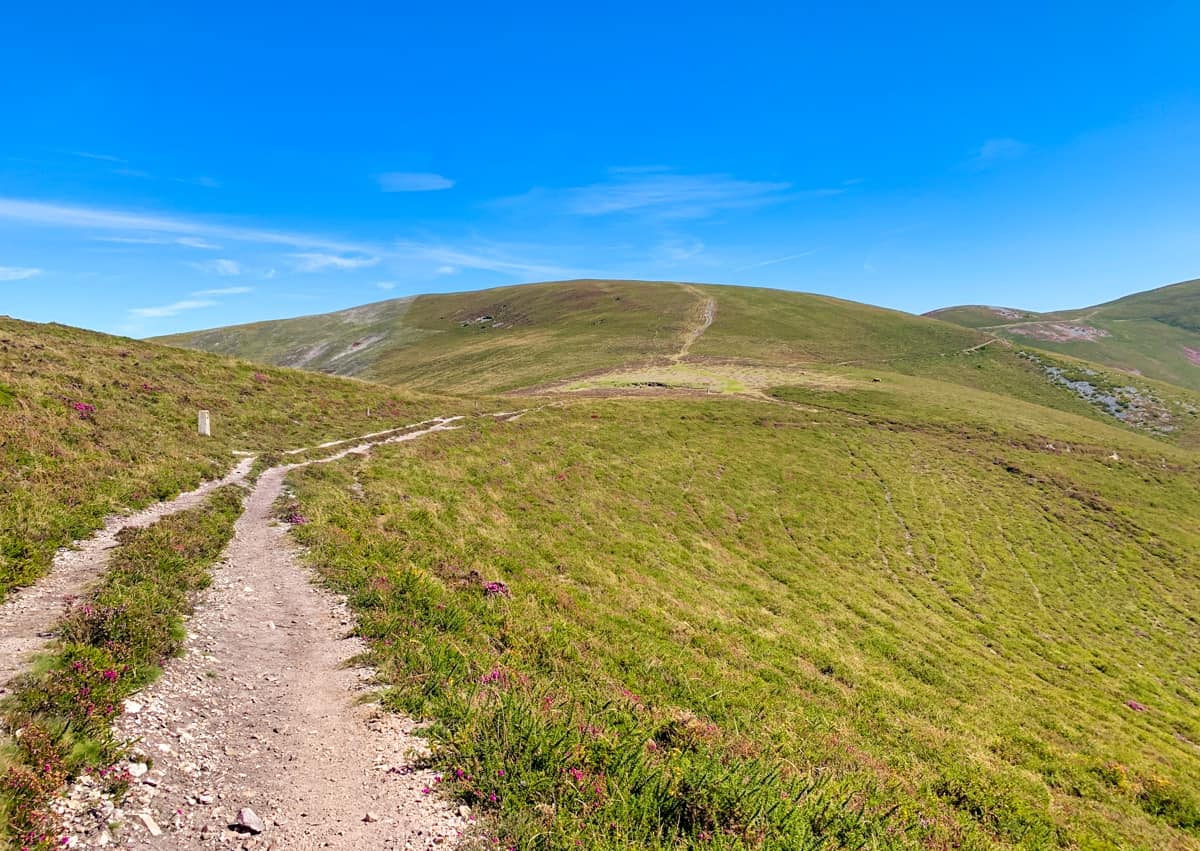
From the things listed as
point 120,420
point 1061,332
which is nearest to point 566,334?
point 120,420

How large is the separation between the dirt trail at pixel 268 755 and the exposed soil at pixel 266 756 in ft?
0.05

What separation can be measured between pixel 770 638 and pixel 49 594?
19537mm

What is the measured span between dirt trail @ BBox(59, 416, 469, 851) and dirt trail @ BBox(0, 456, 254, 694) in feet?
6.55

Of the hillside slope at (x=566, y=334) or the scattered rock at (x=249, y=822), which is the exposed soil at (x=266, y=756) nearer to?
the scattered rock at (x=249, y=822)

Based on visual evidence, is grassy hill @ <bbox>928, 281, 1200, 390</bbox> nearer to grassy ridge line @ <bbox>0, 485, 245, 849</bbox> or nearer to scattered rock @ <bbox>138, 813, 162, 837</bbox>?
grassy ridge line @ <bbox>0, 485, 245, 849</bbox>

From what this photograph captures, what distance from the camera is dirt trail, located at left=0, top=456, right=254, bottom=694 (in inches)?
314

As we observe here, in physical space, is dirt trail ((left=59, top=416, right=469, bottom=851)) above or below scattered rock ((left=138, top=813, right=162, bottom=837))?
below

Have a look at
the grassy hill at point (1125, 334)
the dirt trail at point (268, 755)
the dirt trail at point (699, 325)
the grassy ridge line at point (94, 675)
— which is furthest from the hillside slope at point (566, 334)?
the dirt trail at point (268, 755)

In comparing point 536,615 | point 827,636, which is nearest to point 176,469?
point 536,615

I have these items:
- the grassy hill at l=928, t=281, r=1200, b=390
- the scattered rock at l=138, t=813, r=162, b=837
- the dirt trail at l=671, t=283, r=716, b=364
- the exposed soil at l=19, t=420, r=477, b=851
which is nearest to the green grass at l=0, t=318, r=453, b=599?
the exposed soil at l=19, t=420, r=477, b=851

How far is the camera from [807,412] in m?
61.1

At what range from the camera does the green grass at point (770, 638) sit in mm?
7887

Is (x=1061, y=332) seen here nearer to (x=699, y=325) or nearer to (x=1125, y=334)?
(x=1125, y=334)

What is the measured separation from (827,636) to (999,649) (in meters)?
9.55
